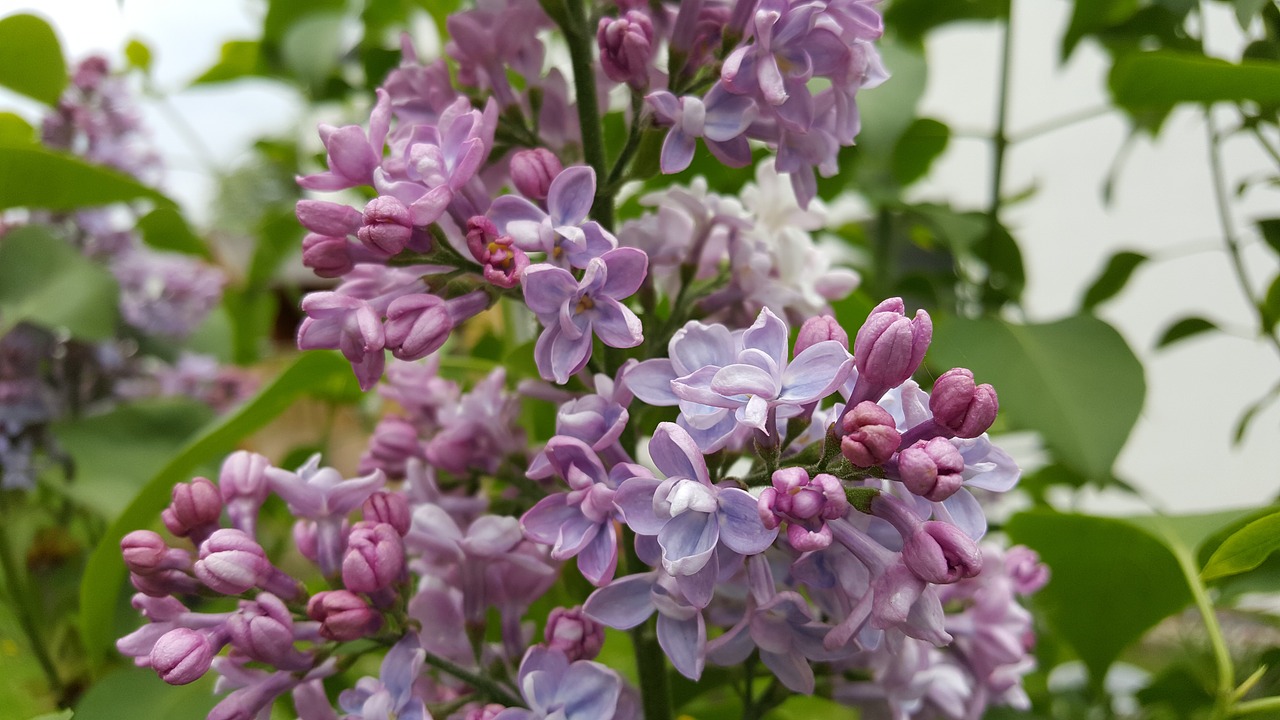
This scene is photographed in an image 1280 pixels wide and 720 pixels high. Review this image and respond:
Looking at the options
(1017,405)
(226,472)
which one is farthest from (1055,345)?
(226,472)

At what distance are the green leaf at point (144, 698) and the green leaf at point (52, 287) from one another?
29cm

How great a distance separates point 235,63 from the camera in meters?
0.83

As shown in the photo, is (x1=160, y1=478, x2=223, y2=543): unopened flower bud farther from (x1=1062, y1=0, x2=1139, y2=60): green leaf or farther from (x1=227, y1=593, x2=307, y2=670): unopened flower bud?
(x1=1062, y1=0, x2=1139, y2=60): green leaf

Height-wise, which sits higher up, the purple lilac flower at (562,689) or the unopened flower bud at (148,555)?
the unopened flower bud at (148,555)

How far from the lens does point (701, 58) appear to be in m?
0.35

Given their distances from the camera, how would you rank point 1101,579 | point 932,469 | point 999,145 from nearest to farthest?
point 932,469 < point 1101,579 < point 999,145

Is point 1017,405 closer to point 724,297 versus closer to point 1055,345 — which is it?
point 1055,345

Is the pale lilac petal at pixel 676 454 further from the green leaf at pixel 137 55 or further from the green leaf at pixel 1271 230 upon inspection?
Answer: the green leaf at pixel 137 55

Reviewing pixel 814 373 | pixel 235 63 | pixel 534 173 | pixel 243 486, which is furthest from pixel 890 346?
pixel 235 63

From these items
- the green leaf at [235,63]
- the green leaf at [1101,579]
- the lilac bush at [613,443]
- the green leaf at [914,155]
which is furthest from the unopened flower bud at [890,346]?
the green leaf at [235,63]

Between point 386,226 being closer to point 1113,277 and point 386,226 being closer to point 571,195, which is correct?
point 571,195

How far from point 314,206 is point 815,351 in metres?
0.16

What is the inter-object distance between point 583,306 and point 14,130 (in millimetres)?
475

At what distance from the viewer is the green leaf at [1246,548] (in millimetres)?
316
